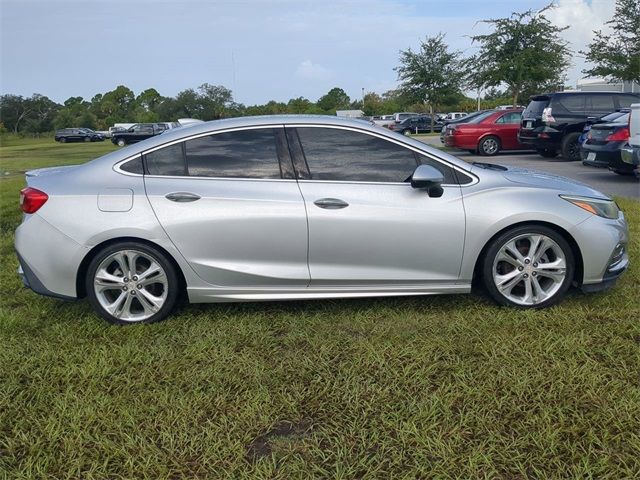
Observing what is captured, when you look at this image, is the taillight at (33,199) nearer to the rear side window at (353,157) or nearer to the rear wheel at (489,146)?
the rear side window at (353,157)

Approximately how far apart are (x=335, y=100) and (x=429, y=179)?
75.7m

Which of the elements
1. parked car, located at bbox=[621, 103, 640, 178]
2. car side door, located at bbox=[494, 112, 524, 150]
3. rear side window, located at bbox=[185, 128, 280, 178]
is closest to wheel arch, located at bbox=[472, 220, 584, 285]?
rear side window, located at bbox=[185, 128, 280, 178]

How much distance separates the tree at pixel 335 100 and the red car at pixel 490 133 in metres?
54.3

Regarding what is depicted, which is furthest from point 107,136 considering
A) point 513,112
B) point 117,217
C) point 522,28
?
point 117,217

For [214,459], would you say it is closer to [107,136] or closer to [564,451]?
[564,451]

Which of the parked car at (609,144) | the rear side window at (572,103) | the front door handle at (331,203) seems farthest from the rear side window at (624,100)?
the front door handle at (331,203)

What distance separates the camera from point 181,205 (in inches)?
152

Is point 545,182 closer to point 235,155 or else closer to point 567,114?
point 235,155

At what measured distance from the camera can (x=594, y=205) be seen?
13.5ft

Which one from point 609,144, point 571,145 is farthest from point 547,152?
point 609,144

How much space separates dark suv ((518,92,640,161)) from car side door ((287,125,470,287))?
12040mm

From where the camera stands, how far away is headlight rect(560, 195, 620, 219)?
407 cm

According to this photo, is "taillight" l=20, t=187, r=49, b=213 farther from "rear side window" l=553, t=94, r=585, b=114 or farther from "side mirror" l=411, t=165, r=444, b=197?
"rear side window" l=553, t=94, r=585, b=114

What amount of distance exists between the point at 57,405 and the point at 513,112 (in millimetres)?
16682
